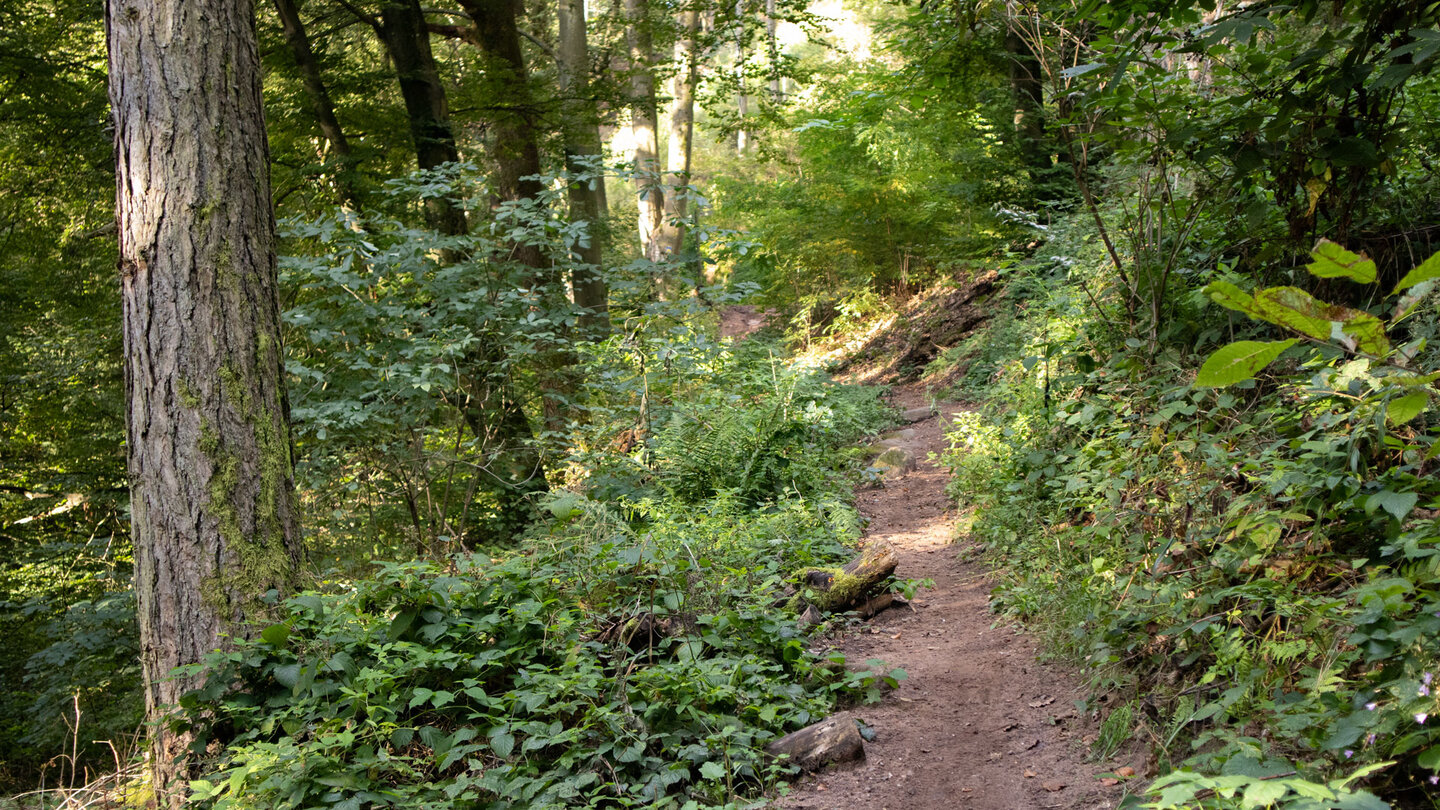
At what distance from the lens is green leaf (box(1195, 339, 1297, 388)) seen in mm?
1698

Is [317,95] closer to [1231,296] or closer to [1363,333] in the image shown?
[1231,296]

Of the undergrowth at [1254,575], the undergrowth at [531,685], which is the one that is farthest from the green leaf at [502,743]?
the undergrowth at [1254,575]

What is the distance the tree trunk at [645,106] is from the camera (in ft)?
36.1

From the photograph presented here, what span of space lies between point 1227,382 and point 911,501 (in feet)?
21.7

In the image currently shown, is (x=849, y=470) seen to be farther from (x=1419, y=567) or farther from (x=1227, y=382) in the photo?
(x=1227, y=382)

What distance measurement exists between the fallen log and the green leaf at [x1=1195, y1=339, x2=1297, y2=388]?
252cm

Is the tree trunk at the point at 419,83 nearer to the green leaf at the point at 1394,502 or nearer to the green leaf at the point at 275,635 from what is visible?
the green leaf at the point at 275,635

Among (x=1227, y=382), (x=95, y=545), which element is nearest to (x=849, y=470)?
(x=1227, y=382)

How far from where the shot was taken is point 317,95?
915cm

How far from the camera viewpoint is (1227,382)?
5.66 feet

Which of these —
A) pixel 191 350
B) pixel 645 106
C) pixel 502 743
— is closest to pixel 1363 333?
pixel 502 743

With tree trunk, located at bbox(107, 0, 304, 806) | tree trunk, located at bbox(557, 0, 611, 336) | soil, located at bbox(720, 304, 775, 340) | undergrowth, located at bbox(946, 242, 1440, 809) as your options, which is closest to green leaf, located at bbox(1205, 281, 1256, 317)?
undergrowth, located at bbox(946, 242, 1440, 809)

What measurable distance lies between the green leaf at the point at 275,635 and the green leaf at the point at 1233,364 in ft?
12.0

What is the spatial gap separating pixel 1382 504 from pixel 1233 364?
120cm
